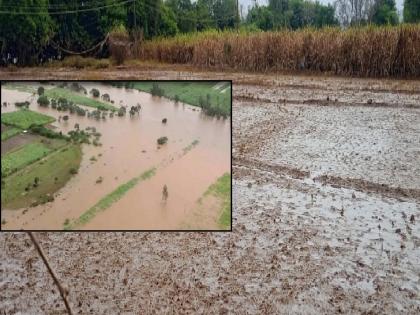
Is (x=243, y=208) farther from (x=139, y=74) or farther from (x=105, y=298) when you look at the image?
(x=139, y=74)

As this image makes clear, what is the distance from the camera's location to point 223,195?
1.85 meters

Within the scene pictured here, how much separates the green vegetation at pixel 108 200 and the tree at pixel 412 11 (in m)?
23.3

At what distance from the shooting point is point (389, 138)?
853cm

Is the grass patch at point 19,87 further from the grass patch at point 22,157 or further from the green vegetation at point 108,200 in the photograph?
the green vegetation at point 108,200

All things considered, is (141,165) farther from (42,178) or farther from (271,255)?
(271,255)

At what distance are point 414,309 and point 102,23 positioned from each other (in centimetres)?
2155

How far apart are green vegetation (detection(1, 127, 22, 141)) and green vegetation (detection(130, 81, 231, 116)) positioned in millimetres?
403

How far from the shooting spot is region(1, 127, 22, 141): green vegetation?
1.72 meters

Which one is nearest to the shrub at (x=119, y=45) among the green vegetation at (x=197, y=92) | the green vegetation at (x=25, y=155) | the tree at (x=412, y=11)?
the tree at (x=412, y=11)

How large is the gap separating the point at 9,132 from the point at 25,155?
9 centimetres

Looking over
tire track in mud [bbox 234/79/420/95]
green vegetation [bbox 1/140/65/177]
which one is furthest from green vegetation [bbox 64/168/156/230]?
tire track in mud [bbox 234/79/420/95]

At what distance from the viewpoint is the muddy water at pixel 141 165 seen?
1.76 m

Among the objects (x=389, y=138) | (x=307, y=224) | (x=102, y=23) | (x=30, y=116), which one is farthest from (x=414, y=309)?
(x=102, y=23)

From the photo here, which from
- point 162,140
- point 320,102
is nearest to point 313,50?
point 320,102
